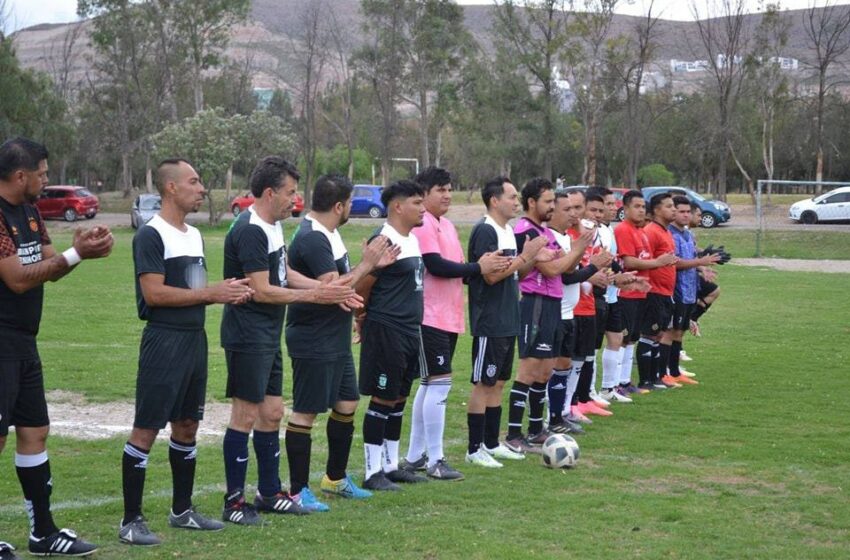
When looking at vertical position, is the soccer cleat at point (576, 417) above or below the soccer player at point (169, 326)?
below

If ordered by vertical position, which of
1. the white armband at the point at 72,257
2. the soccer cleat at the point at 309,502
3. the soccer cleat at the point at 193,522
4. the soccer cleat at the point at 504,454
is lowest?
the soccer cleat at the point at 504,454

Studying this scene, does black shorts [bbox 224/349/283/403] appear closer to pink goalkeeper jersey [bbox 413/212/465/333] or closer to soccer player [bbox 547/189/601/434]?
pink goalkeeper jersey [bbox 413/212/465/333]

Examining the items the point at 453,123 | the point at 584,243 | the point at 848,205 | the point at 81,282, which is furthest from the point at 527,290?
the point at 453,123

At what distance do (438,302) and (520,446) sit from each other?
1788 mm

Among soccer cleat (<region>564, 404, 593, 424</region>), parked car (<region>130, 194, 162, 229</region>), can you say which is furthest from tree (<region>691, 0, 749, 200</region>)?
soccer cleat (<region>564, 404, 593, 424</region>)

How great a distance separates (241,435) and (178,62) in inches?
2804

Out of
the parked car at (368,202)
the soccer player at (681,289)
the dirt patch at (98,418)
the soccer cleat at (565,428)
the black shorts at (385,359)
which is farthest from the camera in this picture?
the parked car at (368,202)

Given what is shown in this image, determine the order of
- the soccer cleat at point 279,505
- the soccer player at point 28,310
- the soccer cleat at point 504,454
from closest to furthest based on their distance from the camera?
the soccer player at point 28,310
the soccer cleat at point 279,505
the soccer cleat at point 504,454

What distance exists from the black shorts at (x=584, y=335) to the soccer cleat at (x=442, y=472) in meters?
2.74

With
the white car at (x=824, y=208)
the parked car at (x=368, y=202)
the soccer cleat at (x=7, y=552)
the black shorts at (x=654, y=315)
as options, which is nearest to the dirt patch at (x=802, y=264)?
the white car at (x=824, y=208)

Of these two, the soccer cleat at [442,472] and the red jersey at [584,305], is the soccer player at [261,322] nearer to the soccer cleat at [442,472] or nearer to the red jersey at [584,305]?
the soccer cleat at [442,472]

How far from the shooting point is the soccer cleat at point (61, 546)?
235 inches

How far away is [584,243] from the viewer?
892 cm

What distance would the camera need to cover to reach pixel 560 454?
8500 millimetres
